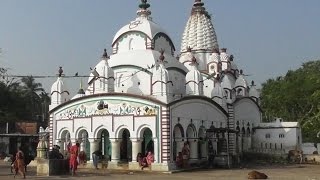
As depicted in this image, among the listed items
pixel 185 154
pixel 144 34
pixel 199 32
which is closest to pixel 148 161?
pixel 185 154

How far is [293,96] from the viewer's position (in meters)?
50.2

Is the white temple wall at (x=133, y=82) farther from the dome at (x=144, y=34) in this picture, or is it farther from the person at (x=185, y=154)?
the person at (x=185, y=154)

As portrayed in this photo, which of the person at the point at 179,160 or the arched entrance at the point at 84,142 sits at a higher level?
the arched entrance at the point at 84,142

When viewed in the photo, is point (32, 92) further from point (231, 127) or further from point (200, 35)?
point (231, 127)

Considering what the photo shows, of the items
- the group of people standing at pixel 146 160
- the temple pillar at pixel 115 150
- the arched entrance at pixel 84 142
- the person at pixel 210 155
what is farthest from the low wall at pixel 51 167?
the person at pixel 210 155

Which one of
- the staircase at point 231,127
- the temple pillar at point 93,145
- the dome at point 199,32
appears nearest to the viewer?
the temple pillar at point 93,145

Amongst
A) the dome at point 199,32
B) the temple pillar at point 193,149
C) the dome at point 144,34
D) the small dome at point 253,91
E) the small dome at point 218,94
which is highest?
the dome at point 199,32

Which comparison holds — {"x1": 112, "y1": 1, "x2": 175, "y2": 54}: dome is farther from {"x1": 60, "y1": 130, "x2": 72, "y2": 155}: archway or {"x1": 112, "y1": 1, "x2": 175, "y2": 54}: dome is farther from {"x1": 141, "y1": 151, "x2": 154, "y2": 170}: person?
{"x1": 141, "y1": 151, "x2": 154, "y2": 170}: person

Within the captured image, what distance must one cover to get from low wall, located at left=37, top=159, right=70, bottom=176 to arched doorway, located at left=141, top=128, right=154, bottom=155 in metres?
6.38

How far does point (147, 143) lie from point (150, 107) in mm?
3211

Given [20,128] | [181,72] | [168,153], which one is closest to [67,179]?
[168,153]

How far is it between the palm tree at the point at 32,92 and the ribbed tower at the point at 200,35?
3153 centimetres

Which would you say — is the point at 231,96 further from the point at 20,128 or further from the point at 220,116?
the point at 20,128

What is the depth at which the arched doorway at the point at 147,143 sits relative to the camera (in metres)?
28.7
